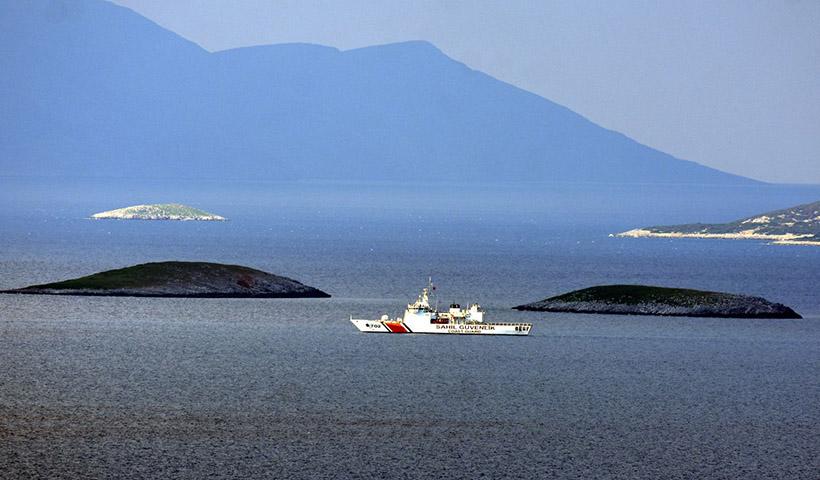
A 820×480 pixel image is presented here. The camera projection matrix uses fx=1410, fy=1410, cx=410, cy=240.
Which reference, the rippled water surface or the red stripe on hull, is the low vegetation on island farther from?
the red stripe on hull

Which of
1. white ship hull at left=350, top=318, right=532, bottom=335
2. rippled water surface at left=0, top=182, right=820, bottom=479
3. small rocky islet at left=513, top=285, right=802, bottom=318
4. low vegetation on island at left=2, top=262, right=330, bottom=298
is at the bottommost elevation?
rippled water surface at left=0, top=182, right=820, bottom=479

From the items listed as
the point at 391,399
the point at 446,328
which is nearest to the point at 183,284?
the point at 446,328

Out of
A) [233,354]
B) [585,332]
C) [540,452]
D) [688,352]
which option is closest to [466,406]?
[540,452]

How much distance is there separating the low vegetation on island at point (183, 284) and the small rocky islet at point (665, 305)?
1214 inches

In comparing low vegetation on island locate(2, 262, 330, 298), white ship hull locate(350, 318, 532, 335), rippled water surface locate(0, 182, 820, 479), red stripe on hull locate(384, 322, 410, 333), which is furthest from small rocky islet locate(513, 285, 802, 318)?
red stripe on hull locate(384, 322, 410, 333)

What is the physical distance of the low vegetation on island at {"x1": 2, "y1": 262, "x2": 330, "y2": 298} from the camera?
554 ft

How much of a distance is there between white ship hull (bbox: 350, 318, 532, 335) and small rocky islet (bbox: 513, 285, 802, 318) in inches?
1075

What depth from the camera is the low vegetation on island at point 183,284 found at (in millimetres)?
168750

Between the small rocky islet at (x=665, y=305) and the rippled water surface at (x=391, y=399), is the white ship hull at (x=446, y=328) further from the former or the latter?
the small rocky islet at (x=665, y=305)

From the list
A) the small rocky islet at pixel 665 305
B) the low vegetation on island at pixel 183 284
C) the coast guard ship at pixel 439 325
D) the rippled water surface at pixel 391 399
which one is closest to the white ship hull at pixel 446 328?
the coast guard ship at pixel 439 325

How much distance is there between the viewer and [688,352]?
121 m

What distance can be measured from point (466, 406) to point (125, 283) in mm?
94925

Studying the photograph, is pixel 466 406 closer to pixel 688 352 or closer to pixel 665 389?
pixel 665 389

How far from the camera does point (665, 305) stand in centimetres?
16262
